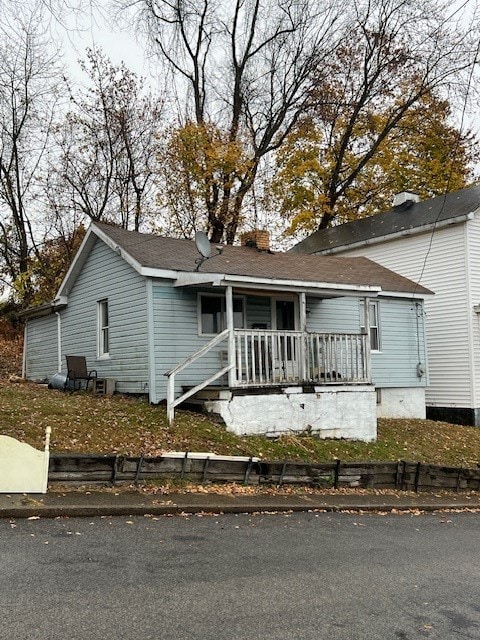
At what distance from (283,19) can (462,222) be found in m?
16.2

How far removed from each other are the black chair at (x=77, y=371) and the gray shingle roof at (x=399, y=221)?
10667 millimetres

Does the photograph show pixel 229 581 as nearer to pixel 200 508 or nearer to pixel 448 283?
pixel 200 508

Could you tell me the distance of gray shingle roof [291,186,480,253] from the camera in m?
19.7

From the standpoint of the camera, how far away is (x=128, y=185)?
29.0 m

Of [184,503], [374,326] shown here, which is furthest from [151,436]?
[374,326]

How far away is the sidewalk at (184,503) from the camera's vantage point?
293 inches

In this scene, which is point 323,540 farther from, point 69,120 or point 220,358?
point 69,120

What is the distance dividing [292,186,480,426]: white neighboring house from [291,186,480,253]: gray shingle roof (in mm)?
62

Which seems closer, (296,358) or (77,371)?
(296,358)

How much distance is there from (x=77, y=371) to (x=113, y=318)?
5.49 ft

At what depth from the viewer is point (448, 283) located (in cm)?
1958

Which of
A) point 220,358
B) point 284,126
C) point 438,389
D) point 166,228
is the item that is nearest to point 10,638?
point 220,358

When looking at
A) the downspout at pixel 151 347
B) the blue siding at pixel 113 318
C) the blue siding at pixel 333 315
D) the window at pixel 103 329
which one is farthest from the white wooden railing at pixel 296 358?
the window at pixel 103 329

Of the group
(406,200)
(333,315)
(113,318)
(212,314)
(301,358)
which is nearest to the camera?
(301,358)
